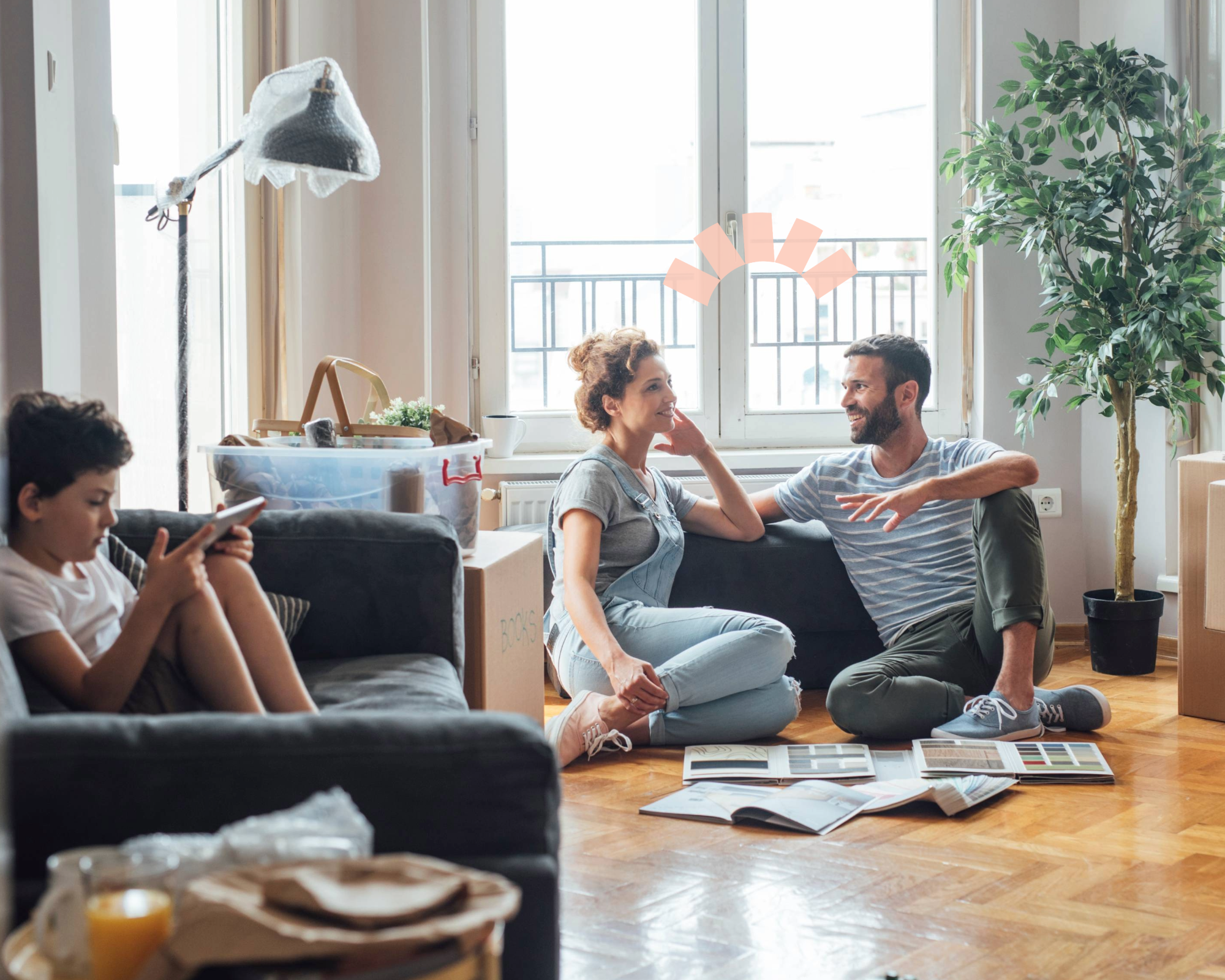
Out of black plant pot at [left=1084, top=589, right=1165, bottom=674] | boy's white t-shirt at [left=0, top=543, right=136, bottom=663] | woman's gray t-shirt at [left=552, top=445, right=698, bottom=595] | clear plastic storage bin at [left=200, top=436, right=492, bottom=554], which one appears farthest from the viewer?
black plant pot at [left=1084, top=589, right=1165, bottom=674]

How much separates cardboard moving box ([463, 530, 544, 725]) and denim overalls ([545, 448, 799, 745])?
103 mm

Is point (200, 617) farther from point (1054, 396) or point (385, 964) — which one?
point (1054, 396)

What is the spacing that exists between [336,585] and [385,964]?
1.21 m

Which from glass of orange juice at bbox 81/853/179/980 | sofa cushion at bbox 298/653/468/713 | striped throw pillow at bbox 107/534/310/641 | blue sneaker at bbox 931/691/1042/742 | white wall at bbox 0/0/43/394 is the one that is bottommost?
blue sneaker at bbox 931/691/1042/742

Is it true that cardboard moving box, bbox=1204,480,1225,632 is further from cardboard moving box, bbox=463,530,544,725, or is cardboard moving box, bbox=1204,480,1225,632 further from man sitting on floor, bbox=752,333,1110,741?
cardboard moving box, bbox=463,530,544,725

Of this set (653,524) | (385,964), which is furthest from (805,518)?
(385,964)

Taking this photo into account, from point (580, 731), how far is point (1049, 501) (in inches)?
77.6

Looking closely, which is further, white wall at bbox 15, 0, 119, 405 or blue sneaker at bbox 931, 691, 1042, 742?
blue sneaker at bbox 931, 691, 1042, 742

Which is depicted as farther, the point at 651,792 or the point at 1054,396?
the point at 1054,396

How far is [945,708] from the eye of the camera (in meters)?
2.63

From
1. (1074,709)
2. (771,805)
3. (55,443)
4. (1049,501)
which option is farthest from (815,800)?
(1049,501)

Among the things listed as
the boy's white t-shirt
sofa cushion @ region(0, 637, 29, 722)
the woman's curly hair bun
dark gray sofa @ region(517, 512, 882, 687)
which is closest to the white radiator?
dark gray sofa @ region(517, 512, 882, 687)

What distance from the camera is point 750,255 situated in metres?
3.79

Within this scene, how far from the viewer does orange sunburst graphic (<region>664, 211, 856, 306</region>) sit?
3.78 meters
